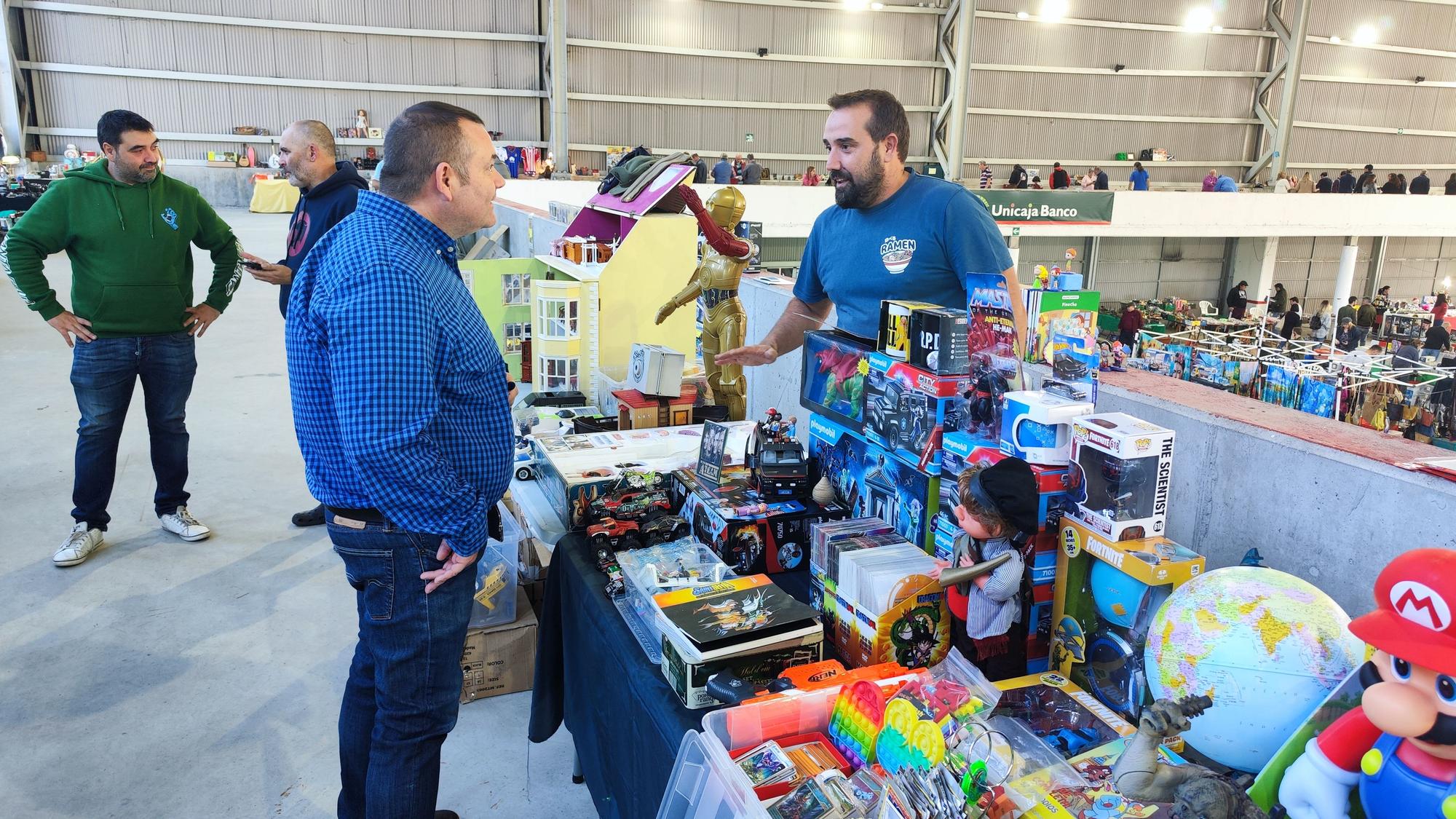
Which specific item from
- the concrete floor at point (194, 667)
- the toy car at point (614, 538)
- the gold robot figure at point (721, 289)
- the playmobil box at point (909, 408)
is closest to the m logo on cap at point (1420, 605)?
the playmobil box at point (909, 408)

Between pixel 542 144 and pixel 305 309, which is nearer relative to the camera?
pixel 305 309

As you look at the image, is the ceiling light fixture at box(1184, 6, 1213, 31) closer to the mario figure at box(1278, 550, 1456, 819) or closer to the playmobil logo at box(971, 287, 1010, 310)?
the playmobil logo at box(971, 287, 1010, 310)

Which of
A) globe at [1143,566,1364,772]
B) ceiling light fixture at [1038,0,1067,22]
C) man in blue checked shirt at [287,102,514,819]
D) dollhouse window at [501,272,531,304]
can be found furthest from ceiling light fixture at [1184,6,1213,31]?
globe at [1143,566,1364,772]

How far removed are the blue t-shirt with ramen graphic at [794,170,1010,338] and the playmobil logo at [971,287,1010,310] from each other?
0.37m

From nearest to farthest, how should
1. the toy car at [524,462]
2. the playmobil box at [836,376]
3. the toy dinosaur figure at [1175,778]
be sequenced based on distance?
1. the toy dinosaur figure at [1175,778]
2. the playmobil box at [836,376]
3. the toy car at [524,462]

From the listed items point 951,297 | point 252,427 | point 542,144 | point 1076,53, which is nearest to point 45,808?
point 951,297

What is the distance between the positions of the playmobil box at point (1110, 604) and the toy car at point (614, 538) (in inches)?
37.1

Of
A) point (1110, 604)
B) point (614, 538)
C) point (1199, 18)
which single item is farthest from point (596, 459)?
point (1199, 18)

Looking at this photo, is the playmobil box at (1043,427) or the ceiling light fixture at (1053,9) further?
the ceiling light fixture at (1053,9)

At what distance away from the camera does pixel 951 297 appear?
2.19 metres

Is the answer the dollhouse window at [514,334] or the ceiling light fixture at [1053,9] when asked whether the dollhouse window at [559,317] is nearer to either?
the dollhouse window at [514,334]

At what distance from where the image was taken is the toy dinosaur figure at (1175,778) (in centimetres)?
101

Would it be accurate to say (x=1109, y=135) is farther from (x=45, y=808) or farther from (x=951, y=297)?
(x=45, y=808)

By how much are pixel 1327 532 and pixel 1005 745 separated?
0.83 m
